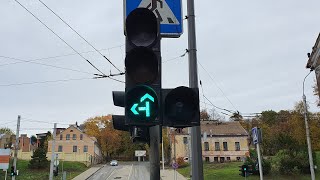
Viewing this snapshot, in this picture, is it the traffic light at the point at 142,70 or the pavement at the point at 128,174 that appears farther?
the pavement at the point at 128,174

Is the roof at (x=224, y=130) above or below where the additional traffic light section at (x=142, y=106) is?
above

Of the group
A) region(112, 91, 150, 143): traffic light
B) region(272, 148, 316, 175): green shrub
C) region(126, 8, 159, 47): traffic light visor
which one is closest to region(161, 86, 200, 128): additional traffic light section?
region(112, 91, 150, 143): traffic light

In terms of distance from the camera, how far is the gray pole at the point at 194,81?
194 inches

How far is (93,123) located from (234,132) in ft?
147

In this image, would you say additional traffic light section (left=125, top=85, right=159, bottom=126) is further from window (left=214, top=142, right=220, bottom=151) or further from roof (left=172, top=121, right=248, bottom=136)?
window (left=214, top=142, right=220, bottom=151)

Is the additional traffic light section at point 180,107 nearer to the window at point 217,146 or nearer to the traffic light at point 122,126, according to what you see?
the traffic light at point 122,126

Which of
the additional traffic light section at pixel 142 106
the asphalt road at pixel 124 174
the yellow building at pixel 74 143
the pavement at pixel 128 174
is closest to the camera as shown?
the additional traffic light section at pixel 142 106

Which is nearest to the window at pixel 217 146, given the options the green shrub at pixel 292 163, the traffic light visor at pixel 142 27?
the green shrub at pixel 292 163

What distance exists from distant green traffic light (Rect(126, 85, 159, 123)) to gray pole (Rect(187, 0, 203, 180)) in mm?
1479

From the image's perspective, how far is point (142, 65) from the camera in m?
3.68

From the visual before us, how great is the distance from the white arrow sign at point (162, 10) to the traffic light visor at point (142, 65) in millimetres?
1342

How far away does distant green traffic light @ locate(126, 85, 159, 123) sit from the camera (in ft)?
11.5

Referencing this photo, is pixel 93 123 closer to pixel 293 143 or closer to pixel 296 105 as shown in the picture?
pixel 296 105

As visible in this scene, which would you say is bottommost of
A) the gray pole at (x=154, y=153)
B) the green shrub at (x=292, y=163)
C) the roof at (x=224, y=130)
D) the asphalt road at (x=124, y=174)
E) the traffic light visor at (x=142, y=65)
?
the asphalt road at (x=124, y=174)
